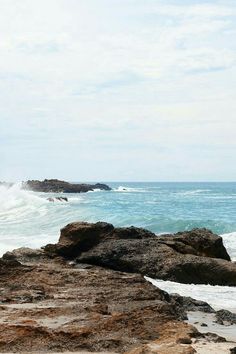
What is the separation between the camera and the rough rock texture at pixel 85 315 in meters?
5.99

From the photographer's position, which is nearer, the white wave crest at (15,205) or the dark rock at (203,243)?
the dark rock at (203,243)

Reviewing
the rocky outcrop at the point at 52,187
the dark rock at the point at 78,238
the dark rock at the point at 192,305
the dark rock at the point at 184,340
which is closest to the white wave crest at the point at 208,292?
the dark rock at the point at 192,305

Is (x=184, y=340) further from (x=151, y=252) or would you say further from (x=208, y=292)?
(x=151, y=252)

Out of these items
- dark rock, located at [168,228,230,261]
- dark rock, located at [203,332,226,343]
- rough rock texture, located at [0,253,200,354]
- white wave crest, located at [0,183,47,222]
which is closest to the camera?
rough rock texture, located at [0,253,200,354]

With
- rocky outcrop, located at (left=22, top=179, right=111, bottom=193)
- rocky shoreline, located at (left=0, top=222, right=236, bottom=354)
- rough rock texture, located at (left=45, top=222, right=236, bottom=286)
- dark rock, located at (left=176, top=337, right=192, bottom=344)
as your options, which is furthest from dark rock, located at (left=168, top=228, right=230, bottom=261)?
rocky outcrop, located at (left=22, top=179, right=111, bottom=193)

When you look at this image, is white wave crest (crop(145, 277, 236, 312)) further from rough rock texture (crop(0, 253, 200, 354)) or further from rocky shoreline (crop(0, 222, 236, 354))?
rough rock texture (crop(0, 253, 200, 354))

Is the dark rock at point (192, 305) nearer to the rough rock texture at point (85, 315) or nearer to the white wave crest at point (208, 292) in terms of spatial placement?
the rough rock texture at point (85, 315)

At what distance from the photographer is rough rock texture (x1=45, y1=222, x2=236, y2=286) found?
13320 millimetres

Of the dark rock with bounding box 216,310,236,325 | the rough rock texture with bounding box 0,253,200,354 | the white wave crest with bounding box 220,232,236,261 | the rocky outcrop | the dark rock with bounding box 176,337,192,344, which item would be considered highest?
the rocky outcrop

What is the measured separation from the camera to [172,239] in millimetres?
15234

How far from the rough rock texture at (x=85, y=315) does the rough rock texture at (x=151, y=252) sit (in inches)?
161

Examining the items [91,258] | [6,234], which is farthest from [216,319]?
[6,234]

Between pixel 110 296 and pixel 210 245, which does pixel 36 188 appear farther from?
pixel 110 296

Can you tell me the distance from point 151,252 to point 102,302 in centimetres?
631
